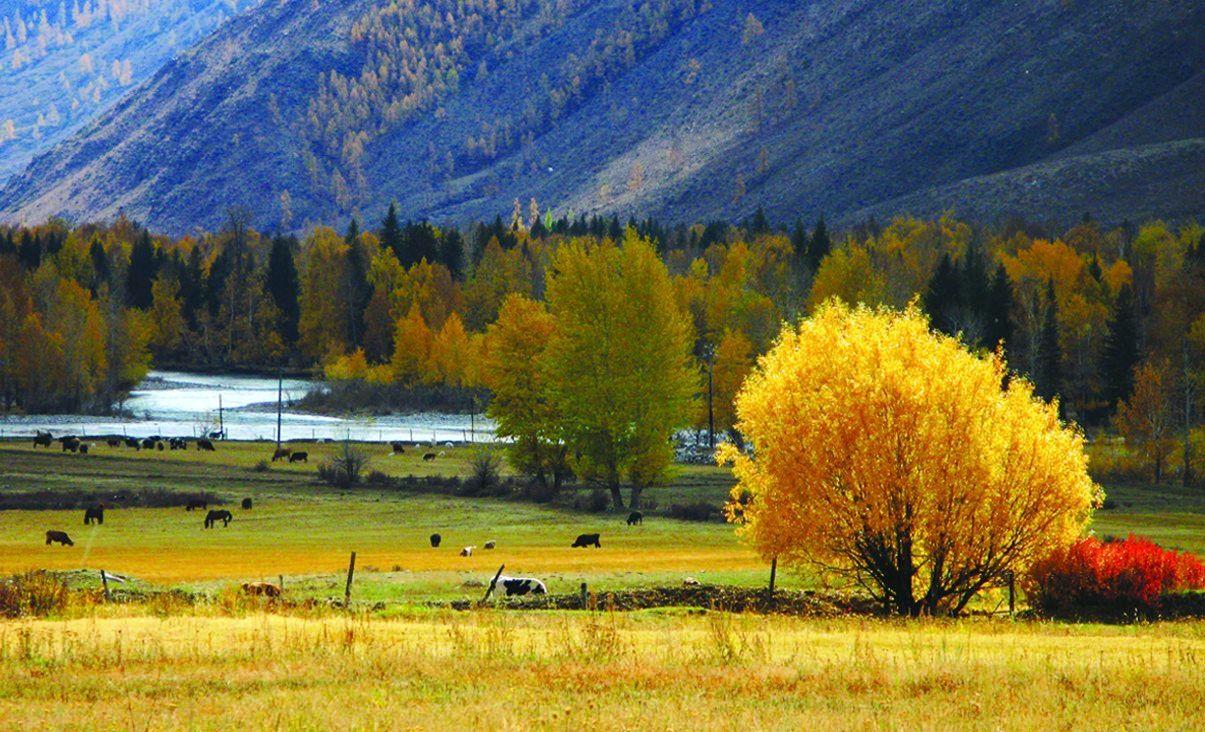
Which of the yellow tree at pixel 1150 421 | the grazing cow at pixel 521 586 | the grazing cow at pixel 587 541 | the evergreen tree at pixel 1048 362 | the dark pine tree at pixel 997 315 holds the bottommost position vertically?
the grazing cow at pixel 521 586

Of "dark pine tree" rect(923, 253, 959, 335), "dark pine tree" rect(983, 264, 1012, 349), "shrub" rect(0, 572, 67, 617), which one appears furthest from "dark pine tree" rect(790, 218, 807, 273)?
"shrub" rect(0, 572, 67, 617)

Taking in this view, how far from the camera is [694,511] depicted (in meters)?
76.8

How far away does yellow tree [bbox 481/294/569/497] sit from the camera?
8438 cm

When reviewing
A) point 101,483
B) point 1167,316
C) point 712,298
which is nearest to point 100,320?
point 712,298

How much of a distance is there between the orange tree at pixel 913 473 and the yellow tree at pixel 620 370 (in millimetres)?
34929

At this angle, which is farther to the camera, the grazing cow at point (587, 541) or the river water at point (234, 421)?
the river water at point (234, 421)

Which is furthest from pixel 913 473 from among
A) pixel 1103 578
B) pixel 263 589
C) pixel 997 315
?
pixel 997 315

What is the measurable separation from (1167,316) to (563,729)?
111 metres

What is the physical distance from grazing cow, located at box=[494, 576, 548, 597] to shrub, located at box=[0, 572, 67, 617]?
44.3 feet

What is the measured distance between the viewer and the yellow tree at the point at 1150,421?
9569 cm

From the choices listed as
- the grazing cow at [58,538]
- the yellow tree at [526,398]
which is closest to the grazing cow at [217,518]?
the grazing cow at [58,538]

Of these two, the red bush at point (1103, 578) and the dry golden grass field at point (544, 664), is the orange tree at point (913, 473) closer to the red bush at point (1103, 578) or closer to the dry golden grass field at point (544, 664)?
the red bush at point (1103, 578)

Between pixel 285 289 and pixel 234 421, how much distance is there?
55.7 m

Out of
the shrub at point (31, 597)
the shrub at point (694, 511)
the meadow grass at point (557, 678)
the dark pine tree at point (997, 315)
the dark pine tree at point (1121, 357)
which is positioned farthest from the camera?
the dark pine tree at point (997, 315)
